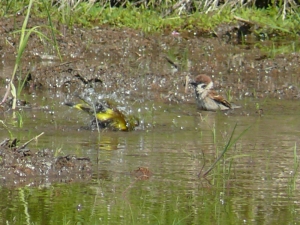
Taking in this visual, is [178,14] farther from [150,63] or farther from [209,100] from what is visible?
[209,100]

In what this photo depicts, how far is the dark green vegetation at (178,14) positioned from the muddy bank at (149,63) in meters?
0.15

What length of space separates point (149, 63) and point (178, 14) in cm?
206

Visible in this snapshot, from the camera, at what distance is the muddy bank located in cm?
1001

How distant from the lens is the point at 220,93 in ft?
33.7

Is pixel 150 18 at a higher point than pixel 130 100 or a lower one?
higher

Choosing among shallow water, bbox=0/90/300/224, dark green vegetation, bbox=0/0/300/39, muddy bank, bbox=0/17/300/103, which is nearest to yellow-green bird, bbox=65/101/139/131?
shallow water, bbox=0/90/300/224

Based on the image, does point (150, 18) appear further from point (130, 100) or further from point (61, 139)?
point (61, 139)

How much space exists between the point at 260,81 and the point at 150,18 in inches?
102

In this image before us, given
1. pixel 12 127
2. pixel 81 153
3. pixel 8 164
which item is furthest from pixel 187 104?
pixel 8 164

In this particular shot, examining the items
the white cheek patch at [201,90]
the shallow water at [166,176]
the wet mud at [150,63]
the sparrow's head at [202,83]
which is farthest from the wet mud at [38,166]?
the sparrow's head at [202,83]

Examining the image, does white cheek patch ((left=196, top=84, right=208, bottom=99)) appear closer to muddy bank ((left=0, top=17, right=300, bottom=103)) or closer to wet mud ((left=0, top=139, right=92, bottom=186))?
muddy bank ((left=0, top=17, right=300, bottom=103))

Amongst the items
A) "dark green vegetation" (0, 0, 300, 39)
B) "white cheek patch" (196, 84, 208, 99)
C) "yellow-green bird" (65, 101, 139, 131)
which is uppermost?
"dark green vegetation" (0, 0, 300, 39)

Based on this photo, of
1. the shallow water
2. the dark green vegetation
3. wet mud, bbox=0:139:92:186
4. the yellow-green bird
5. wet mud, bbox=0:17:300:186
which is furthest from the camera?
the dark green vegetation

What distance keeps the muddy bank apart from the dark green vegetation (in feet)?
0.51
